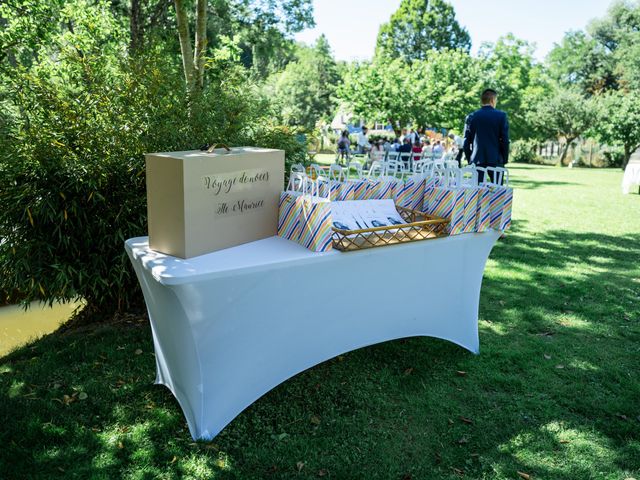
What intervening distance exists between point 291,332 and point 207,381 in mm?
475

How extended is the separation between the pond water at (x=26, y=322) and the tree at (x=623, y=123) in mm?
23884

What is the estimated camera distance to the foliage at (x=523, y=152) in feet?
93.4

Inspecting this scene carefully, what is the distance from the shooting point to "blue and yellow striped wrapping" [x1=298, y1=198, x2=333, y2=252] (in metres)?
2.43

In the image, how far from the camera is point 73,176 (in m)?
3.48

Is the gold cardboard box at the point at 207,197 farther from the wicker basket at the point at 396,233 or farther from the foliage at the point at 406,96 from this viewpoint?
the foliage at the point at 406,96

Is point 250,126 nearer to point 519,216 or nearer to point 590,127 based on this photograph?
point 519,216

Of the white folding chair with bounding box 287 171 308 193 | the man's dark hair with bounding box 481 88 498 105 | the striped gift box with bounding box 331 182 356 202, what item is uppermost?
the man's dark hair with bounding box 481 88 498 105

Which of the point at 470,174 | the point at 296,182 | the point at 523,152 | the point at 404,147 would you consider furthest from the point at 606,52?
the point at 296,182

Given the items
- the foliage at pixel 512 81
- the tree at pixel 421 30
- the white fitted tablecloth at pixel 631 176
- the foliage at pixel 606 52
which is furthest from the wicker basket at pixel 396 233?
the tree at pixel 421 30

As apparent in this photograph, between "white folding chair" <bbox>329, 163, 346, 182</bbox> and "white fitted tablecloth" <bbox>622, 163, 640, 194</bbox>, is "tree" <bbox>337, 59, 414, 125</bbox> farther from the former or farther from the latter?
"white folding chair" <bbox>329, 163, 346, 182</bbox>

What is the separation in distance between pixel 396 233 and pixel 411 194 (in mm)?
541

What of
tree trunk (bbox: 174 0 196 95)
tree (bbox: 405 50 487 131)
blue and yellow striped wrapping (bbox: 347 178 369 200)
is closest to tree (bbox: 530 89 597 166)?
tree (bbox: 405 50 487 131)

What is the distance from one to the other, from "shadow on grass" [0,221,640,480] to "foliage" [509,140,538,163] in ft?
86.8

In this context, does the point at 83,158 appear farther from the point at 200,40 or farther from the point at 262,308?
the point at 200,40
